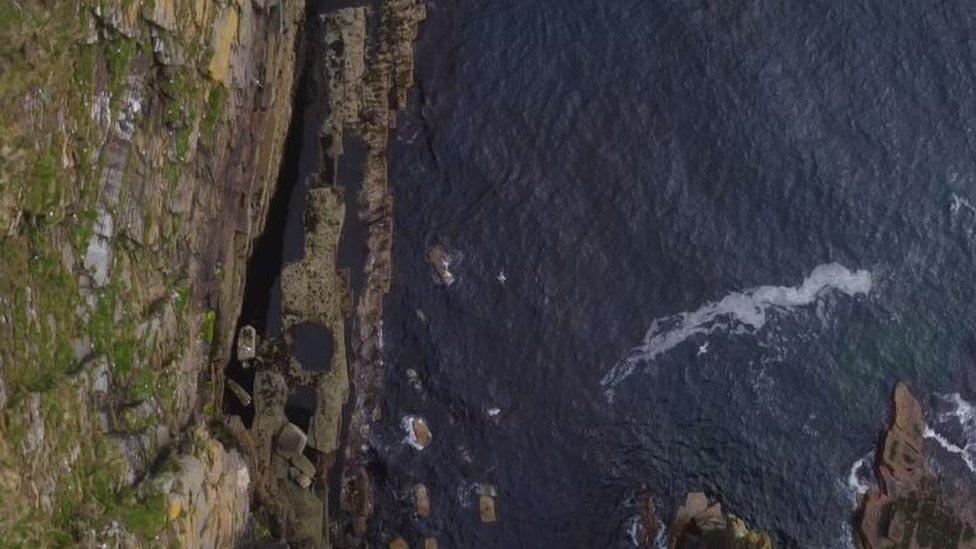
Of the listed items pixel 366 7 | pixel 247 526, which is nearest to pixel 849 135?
pixel 366 7

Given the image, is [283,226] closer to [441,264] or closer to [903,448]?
[441,264]

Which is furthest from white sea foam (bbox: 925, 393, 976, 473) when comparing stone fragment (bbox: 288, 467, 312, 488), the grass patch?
the grass patch

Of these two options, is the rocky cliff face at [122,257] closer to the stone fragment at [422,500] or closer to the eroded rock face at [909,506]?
the stone fragment at [422,500]

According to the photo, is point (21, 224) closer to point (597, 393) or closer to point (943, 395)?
point (597, 393)

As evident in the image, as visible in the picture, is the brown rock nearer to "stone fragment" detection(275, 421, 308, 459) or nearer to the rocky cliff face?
"stone fragment" detection(275, 421, 308, 459)

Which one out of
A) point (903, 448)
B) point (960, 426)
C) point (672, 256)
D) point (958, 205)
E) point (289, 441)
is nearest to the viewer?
point (289, 441)

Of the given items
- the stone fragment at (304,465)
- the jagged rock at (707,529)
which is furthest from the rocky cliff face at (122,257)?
the jagged rock at (707,529)

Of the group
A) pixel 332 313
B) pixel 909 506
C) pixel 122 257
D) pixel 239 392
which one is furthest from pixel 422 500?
pixel 909 506
